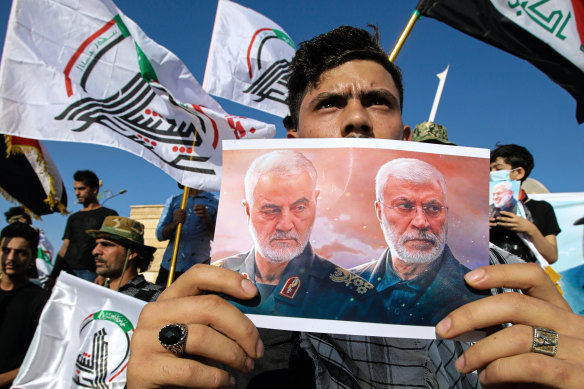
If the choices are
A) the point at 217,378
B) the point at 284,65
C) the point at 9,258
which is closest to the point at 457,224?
the point at 217,378

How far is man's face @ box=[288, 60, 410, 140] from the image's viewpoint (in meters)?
1.28

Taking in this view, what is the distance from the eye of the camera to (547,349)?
0.80 meters

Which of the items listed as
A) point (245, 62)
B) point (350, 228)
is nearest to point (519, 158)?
point (350, 228)

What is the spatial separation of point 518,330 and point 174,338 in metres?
0.79

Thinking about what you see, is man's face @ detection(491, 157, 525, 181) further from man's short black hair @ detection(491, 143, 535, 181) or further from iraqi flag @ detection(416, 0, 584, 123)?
iraqi flag @ detection(416, 0, 584, 123)

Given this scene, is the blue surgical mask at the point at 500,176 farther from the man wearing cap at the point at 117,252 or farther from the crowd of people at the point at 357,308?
the man wearing cap at the point at 117,252

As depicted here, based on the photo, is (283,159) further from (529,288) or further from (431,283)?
(529,288)

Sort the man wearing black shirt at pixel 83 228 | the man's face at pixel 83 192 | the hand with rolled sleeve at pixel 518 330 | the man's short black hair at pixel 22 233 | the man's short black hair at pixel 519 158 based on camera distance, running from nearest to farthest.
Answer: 1. the hand with rolled sleeve at pixel 518 330
2. the man's short black hair at pixel 519 158
3. the man's short black hair at pixel 22 233
4. the man wearing black shirt at pixel 83 228
5. the man's face at pixel 83 192

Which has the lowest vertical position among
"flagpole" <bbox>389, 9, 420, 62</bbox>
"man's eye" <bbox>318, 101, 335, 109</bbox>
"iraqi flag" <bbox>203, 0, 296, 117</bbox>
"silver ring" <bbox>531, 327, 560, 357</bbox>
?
"silver ring" <bbox>531, 327, 560, 357</bbox>

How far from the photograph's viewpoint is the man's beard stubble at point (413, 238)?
0.92 metres

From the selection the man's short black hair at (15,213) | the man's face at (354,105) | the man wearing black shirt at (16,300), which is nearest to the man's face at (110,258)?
the man wearing black shirt at (16,300)

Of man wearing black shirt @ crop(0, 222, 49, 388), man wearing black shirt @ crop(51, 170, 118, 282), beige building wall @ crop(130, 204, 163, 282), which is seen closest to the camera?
man wearing black shirt @ crop(0, 222, 49, 388)

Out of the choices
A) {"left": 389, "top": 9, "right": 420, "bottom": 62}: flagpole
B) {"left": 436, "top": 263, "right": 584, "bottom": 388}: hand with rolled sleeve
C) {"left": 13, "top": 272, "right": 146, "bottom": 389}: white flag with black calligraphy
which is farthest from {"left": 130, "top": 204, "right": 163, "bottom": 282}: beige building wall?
{"left": 436, "top": 263, "right": 584, "bottom": 388}: hand with rolled sleeve

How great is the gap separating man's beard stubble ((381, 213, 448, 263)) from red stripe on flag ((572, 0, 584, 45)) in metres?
3.12
